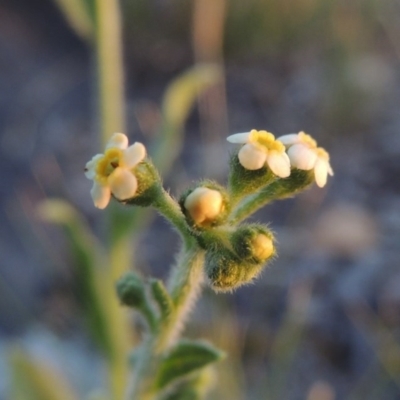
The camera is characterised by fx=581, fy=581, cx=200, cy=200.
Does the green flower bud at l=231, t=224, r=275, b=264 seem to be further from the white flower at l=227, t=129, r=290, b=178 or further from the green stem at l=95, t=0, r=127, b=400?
the green stem at l=95, t=0, r=127, b=400

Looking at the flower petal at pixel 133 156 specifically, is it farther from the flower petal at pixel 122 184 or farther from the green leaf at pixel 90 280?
the green leaf at pixel 90 280

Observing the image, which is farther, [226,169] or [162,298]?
[226,169]

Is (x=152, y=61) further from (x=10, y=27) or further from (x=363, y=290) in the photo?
(x=363, y=290)

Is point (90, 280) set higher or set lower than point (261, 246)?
higher

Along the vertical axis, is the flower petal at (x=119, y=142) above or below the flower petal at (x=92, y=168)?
above

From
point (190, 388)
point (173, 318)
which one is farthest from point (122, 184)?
point (190, 388)

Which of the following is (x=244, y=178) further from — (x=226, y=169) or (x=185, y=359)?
(x=226, y=169)

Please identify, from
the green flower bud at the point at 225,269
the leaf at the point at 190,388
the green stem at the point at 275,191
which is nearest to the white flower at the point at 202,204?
the green flower bud at the point at 225,269
